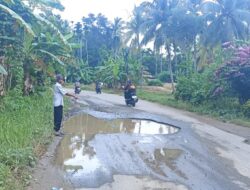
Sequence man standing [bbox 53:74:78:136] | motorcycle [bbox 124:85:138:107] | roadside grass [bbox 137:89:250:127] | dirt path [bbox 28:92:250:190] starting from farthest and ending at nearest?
motorcycle [bbox 124:85:138:107] → roadside grass [bbox 137:89:250:127] → man standing [bbox 53:74:78:136] → dirt path [bbox 28:92:250:190]

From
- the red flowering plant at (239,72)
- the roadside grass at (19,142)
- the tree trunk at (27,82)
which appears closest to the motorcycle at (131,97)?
the red flowering plant at (239,72)

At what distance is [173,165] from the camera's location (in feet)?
23.8

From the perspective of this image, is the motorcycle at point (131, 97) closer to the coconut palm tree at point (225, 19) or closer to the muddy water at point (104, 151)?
the muddy water at point (104, 151)

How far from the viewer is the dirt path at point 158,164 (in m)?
6.07

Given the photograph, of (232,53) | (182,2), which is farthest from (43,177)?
(182,2)

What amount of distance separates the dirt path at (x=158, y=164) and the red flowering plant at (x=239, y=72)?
635cm

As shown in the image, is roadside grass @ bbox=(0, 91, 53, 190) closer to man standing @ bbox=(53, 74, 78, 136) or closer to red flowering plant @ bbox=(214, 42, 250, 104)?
man standing @ bbox=(53, 74, 78, 136)

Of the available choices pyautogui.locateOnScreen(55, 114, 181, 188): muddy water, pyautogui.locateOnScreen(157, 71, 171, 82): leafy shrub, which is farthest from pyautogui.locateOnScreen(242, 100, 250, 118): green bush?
pyautogui.locateOnScreen(157, 71, 171, 82): leafy shrub

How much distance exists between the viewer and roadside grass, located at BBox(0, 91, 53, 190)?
5.79 m

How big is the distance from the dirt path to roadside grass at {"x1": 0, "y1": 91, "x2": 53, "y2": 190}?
A: 21 cm

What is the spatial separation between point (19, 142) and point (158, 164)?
2.76 meters

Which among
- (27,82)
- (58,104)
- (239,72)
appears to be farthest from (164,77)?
(58,104)

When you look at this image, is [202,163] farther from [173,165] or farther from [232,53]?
[232,53]

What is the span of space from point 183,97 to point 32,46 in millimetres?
10175
